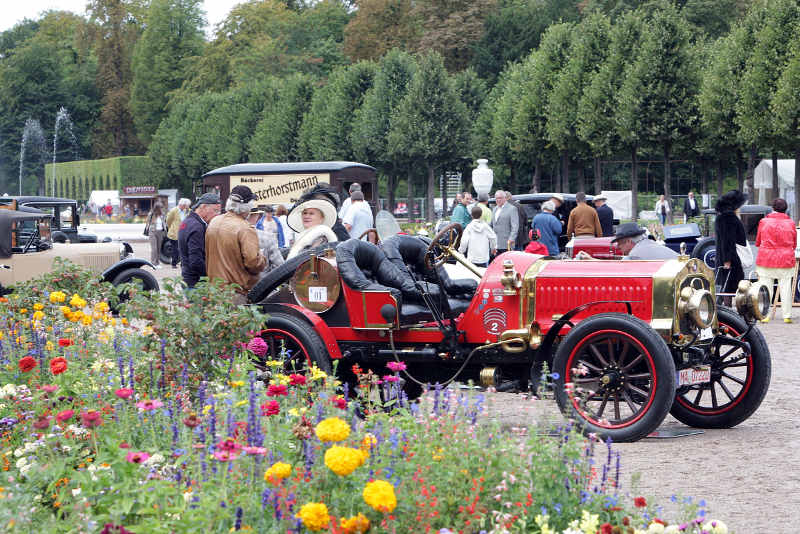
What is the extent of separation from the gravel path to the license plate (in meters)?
0.39

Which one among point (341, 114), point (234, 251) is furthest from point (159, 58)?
point (234, 251)

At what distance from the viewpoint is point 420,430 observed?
4.66 meters

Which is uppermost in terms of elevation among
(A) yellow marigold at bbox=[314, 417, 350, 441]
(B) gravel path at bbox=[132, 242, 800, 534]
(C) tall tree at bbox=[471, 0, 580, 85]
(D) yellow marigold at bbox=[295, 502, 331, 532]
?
(C) tall tree at bbox=[471, 0, 580, 85]

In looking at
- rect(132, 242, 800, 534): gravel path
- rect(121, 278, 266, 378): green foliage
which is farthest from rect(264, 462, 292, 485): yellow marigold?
rect(121, 278, 266, 378): green foliage

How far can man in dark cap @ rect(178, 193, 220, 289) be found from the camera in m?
9.94

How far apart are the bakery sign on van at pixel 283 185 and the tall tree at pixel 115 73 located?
76.0 meters

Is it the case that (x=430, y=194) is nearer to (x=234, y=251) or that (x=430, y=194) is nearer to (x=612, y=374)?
(x=234, y=251)

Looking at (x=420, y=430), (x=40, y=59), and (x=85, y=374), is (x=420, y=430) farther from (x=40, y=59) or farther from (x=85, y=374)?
(x=40, y=59)

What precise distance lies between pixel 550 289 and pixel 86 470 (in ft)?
13.9

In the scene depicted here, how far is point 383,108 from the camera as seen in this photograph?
58.2 m

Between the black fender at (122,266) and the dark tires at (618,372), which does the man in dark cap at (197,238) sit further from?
the black fender at (122,266)

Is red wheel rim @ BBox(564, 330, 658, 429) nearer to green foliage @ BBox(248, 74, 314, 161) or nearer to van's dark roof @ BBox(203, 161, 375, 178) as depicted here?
van's dark roof @ BBox(203, 161, 375, 178)

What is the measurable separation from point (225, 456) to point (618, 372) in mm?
4049

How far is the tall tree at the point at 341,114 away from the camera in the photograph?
60969 millimetres
